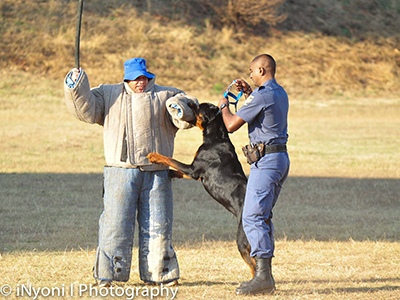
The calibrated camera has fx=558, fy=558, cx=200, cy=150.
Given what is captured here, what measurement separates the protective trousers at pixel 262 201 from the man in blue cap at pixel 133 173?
0.79 metres

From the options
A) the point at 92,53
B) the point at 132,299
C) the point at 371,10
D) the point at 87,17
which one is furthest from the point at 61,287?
the point at 371,10

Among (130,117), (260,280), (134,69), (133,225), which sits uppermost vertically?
(134,69)

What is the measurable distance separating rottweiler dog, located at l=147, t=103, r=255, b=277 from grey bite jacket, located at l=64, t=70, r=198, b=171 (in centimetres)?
13

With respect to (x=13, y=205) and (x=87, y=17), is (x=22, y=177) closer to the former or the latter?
(x=13, y=205)

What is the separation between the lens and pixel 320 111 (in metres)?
23.1

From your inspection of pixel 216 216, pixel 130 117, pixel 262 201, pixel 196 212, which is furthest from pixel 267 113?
pixel 196 212

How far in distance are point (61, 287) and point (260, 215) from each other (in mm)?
1800

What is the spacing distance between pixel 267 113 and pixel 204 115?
883 mm

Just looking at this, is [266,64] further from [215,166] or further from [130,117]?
[130,117]

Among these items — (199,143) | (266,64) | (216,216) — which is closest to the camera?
(266,64)

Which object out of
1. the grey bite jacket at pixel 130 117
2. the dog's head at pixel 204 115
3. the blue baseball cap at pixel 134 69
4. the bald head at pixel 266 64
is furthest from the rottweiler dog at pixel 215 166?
the bald head at pixel 266 64

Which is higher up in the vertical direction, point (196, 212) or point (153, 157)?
point (153, 157)

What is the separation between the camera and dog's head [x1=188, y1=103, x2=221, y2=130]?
5.00 meters

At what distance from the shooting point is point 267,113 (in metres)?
4.34
